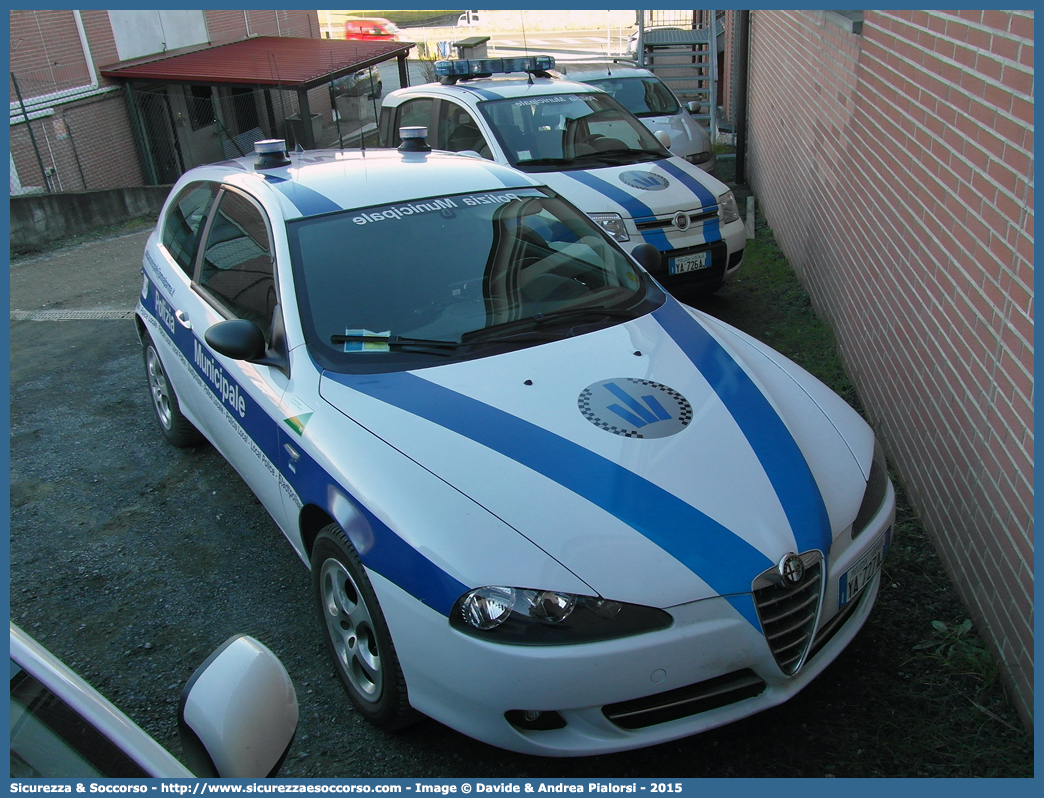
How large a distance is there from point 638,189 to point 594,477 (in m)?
4.27

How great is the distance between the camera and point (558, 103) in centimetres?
729

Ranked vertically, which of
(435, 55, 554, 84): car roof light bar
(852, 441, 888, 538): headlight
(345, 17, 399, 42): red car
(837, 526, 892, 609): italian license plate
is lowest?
(837, 526, 892, 609): italian license plate

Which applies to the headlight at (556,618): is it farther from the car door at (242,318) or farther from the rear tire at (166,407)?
the rear tire at (166,407)

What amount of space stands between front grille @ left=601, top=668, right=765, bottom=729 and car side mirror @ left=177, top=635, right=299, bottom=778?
99cm

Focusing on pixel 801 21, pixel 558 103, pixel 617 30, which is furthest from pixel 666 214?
pixel 617 30

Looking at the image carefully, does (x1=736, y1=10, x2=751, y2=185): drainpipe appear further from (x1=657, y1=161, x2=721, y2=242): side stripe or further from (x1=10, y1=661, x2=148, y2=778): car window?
(x1=10, y1=661, x2=148, y2=778): car window

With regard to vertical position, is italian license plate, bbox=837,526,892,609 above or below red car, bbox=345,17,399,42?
below

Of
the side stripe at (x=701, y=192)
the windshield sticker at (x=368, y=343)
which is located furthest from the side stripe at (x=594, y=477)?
the side stripe at (x=701, y=192)

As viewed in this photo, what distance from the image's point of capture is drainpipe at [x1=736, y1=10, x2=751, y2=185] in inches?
401

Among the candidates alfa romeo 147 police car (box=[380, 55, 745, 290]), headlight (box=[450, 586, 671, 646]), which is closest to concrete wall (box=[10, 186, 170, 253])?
alfa romeo 147 police car (box=[380, 55, 745, 290])

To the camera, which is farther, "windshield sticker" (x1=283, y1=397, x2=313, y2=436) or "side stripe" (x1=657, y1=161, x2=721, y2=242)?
"side stripe" (x1=657, y1=161, x2=721, y2=242)

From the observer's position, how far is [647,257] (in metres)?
4.13

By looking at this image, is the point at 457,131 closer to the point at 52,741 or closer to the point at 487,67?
the point at 487,67

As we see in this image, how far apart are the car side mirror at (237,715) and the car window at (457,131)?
5744 millimetres
